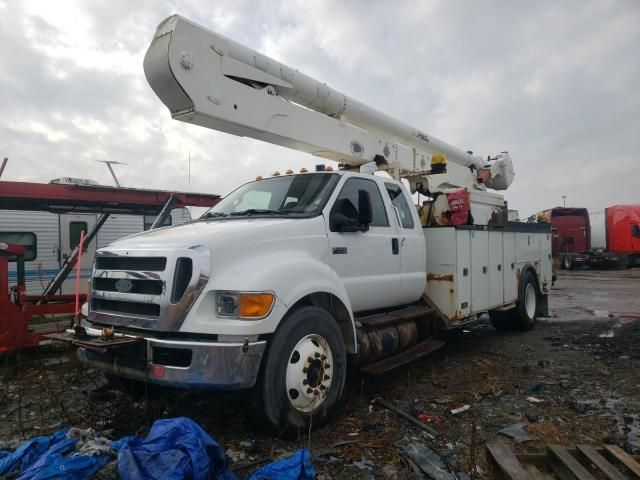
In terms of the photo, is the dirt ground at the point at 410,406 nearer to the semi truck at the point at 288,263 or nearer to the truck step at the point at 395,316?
the semi truck at the point at 288,263

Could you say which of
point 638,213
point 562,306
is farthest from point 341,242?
point 638,213

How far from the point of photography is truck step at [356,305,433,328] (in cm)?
493

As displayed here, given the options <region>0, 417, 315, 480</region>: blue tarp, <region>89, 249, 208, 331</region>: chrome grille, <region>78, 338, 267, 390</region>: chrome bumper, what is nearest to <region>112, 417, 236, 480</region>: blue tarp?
<region>0, 417, 315, 480</region>: blue tarp

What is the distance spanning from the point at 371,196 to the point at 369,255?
789 millimetres

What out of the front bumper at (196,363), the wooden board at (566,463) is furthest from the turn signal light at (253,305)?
the wooden board at (566,463)

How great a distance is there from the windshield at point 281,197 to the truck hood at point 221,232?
0.24 metres

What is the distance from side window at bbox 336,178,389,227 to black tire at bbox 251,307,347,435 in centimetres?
141

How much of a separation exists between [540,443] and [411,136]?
5.11m

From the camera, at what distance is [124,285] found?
3.80 m

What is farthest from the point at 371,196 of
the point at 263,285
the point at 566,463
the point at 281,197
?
the point at 566,463

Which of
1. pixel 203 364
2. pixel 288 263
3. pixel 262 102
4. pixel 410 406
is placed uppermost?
pixel 262 102

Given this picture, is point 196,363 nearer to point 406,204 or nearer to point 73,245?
point 406,204

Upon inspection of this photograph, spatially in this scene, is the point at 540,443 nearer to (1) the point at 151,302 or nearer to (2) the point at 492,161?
(1) the point at 151,302

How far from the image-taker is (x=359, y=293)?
15.8 feet
